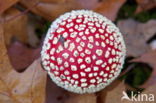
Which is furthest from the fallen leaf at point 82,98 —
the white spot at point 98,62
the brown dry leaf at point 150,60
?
the brown dry leaf at point 150,60

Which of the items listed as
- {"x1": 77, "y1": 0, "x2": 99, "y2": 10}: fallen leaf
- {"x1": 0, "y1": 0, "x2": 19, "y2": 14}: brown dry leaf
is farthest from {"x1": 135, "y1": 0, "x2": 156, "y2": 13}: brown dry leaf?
{"x1": 0, "y1": 0, "x2": 19, "y2": 14}: brown dry leaf

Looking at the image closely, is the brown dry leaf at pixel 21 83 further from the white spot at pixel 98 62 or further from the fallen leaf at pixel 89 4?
the fallen leaf at pixel 89 4

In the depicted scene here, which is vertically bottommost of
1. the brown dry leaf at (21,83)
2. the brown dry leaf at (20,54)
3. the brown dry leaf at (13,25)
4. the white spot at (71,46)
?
the brown dry leaf at (21,83)

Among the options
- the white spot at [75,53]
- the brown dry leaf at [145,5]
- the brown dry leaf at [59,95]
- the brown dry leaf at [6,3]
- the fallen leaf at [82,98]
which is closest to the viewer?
the white spot at [75,53]

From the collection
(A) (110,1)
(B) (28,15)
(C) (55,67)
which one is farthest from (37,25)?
(C) (55,67)

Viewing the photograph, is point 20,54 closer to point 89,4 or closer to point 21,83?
point 21,83

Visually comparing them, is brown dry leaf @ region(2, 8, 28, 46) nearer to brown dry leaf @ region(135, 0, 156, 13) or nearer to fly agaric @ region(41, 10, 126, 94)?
fly agaric @ region(41, 10, 126, 94)

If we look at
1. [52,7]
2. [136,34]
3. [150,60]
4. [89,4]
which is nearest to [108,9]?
[89,4]
